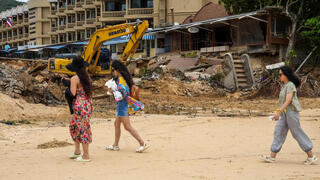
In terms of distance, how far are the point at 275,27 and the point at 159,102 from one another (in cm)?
1225

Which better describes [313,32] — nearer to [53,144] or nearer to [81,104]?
[53,144]

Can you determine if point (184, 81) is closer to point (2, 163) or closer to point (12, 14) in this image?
point (2, 163)

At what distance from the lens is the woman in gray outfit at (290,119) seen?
6.47 meters

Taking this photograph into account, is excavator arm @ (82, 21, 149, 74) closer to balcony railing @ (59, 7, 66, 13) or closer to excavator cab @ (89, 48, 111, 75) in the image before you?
excavator cab @ (89, 48, 111, 75)

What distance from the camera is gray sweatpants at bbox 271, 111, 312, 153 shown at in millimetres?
6484

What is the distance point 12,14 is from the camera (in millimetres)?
83562

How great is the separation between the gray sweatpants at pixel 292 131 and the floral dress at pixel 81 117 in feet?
9.84

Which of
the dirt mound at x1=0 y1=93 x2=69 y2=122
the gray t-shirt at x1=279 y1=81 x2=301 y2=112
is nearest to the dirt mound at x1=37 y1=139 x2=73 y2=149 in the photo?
the gray t-shirt at x1=279 y1=81 x2=301 y2=112

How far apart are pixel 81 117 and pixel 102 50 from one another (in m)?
17.8

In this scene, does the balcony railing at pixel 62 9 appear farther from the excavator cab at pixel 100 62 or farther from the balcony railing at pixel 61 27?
the excavator cab at pixel 100 62

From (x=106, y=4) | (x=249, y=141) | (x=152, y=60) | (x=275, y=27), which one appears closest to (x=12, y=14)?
(x=106, y=4)

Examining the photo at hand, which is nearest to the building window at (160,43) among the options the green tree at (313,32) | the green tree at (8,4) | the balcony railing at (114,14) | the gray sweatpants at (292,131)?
the balcony railing at (114,14)

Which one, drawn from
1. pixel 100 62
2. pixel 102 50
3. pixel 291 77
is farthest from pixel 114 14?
pixel 291 77

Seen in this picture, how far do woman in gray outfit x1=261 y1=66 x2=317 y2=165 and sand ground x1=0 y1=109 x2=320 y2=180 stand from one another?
0.82ft
